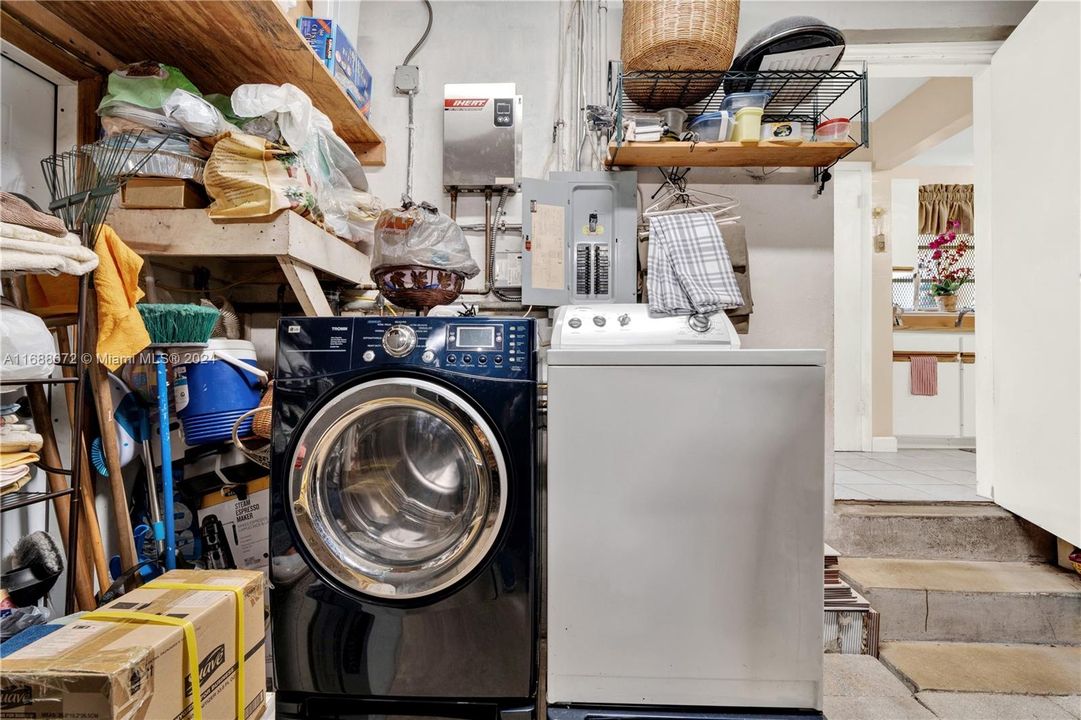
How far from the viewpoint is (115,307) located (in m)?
1.18

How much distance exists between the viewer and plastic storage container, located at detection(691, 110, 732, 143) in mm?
1779

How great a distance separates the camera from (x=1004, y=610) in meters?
1.80

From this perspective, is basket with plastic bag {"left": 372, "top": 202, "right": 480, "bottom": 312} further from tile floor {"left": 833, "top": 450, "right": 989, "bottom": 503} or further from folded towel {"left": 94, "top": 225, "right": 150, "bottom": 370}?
tile floor {"left": 833, "top": 450, "right": 989, "bottom": 503}

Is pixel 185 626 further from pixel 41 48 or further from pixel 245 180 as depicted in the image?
pixel 41 48

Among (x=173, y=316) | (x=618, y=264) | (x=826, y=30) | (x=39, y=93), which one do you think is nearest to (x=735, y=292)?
(x=618, y=264)

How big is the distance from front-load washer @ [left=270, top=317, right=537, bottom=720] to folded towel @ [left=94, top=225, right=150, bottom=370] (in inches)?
13.7

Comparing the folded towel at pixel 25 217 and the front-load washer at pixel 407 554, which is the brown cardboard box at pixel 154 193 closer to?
the folded towel at pixel 25 217

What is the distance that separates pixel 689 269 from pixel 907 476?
6.92 feet

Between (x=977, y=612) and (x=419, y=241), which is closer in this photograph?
(x=419, y=241)

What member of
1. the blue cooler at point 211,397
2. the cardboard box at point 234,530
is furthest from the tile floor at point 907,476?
the blue cooler at point 211,397

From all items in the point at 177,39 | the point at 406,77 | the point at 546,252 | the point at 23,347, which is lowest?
the point at 23,347

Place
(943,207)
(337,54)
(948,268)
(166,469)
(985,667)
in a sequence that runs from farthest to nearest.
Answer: (943,207)
(948,268)
(337,54)
(985,667)
(166,469)

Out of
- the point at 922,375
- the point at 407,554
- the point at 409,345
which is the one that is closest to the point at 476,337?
the point at 409,345

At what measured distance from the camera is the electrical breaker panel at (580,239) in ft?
6.60
